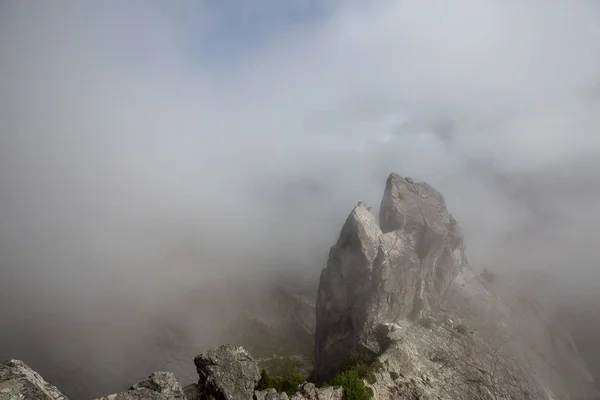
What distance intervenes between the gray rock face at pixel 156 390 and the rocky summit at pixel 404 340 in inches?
4.5

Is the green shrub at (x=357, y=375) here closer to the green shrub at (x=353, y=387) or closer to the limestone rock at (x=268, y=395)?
the green shrub at (x=353, y=387)

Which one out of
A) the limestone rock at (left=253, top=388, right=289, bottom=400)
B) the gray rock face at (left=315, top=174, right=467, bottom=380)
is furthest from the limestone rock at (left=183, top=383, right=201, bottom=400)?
the gray rock face at (left=315, top=174, right=467, bottom=380)

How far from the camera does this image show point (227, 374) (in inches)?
1757

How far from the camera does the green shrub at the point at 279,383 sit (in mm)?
46438

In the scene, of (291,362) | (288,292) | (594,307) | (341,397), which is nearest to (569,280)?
(594,307)

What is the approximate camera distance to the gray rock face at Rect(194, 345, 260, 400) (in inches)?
1703

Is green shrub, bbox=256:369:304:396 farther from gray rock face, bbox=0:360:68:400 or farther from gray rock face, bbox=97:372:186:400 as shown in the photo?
gray rock face, bbox=0:360:68:400

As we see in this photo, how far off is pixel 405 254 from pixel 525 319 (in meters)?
58.5

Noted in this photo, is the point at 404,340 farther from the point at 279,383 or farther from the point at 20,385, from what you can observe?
the point at 20,385

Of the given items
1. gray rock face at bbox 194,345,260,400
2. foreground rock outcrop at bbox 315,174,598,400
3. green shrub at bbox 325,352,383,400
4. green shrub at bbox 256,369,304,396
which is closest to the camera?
gray rock face at bbox 194,345,260,400

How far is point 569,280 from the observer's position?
18088cm

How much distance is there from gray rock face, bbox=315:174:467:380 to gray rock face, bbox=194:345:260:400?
104ft

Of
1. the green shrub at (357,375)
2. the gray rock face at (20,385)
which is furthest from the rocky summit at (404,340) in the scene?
the green shrub at (357,375)

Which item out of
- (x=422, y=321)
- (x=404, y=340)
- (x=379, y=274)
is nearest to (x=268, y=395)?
(x=404, y=340)
